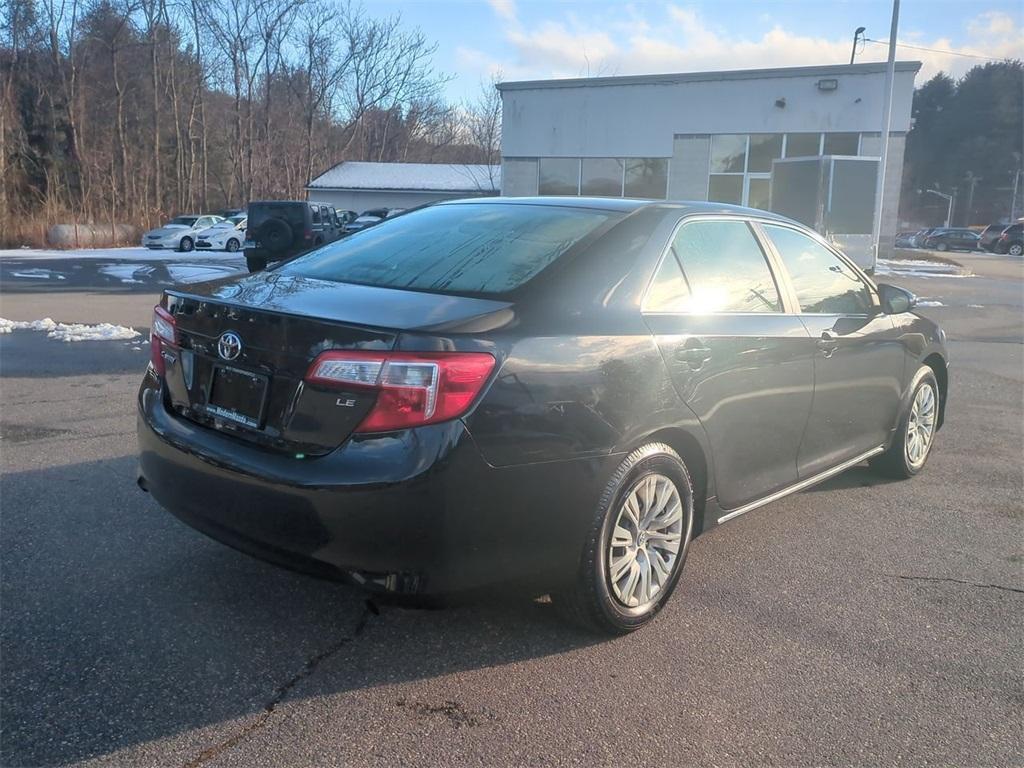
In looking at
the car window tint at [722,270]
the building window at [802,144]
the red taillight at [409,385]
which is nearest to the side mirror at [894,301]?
the car window tint at [722,270]

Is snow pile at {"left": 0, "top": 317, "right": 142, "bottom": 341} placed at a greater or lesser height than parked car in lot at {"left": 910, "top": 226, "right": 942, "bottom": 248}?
lesser

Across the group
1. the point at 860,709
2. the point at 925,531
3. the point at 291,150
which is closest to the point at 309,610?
the point at 860,709

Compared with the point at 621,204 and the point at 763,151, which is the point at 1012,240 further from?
the point at 621,204

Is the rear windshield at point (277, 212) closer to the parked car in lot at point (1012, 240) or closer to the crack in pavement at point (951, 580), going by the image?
the crack in pavement at point (951, 580)

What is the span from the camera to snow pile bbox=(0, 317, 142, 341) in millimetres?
9648

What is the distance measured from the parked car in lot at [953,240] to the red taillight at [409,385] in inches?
2241

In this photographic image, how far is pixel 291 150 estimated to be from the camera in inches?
2202

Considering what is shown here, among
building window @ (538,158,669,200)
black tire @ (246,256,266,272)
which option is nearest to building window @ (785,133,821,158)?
building window @ (538,158,669,200)

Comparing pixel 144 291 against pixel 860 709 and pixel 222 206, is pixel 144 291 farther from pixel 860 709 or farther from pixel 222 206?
pixel 222 206

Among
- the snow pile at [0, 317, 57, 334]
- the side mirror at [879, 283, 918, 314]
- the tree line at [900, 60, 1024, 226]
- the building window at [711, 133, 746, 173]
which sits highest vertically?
the tree line at [900, 60, 1024, 226]

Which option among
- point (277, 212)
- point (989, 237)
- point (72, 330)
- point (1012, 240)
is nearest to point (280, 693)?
point (72, 330)

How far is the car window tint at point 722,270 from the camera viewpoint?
359 cm

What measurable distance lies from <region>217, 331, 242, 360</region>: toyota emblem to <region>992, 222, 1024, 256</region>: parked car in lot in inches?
2048

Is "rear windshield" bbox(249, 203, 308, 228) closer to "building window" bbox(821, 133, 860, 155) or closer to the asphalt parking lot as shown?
the asphalt parking lot
